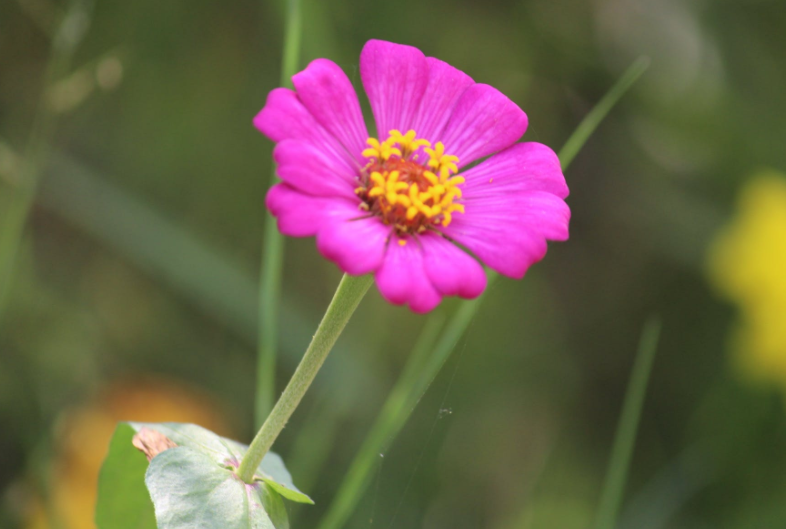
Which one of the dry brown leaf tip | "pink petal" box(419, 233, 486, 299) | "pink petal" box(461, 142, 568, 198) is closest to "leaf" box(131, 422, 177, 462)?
the dry brown leaf tip

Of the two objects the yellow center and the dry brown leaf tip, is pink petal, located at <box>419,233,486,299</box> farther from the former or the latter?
the dry brown leaf tip

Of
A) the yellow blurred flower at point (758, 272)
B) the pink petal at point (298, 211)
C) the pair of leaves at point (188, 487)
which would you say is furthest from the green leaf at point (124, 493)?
the yellow blurred flower at point (758, 272)

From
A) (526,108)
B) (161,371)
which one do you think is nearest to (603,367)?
(526,108)

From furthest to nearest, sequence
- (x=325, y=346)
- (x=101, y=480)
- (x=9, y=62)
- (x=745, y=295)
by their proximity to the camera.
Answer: (x=745, y=295), (x=9, y=62), (x=101, y=480), (x=325, y=346)

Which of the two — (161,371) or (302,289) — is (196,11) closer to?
(302,289)

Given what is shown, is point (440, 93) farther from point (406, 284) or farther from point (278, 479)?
point (278, 479)

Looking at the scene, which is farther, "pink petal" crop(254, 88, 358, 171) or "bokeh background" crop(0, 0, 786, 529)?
"bokeh background" crop(0, 0, 786, 529)
